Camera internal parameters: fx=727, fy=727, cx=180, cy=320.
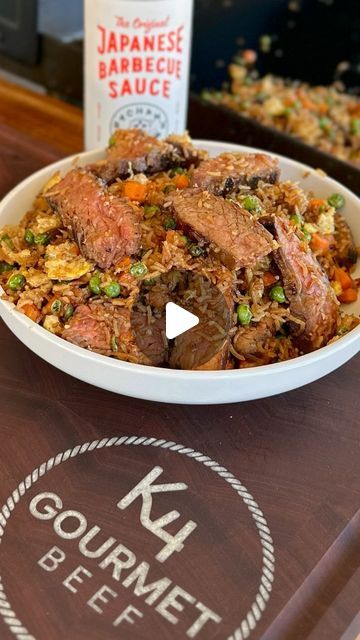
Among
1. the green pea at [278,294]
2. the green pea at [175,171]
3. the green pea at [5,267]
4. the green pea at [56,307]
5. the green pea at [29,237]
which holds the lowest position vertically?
the green pea at [5,267]

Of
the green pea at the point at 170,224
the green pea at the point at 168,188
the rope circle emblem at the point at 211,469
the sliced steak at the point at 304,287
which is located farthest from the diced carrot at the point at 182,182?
the rope circle emblem at the point at 211,469

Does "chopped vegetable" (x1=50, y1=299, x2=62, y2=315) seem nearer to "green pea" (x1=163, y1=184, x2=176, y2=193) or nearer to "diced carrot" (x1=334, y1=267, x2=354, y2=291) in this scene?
"green pea" (x1=163, y1=184, x2=176, y2=193)

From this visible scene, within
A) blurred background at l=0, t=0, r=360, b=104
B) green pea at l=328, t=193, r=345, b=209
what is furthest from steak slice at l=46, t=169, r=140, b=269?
blurred background at l=0, t=0, r=360, b=104

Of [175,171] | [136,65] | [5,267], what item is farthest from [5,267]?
[136,65]

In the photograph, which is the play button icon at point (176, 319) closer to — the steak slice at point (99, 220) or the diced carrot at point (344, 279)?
the steak slice at point (99, 220)

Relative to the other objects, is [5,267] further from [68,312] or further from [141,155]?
[141,155]

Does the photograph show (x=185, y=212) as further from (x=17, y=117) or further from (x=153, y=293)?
(x=17, y=117)

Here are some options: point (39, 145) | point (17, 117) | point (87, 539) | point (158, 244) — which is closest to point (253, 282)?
point (158, 244)
